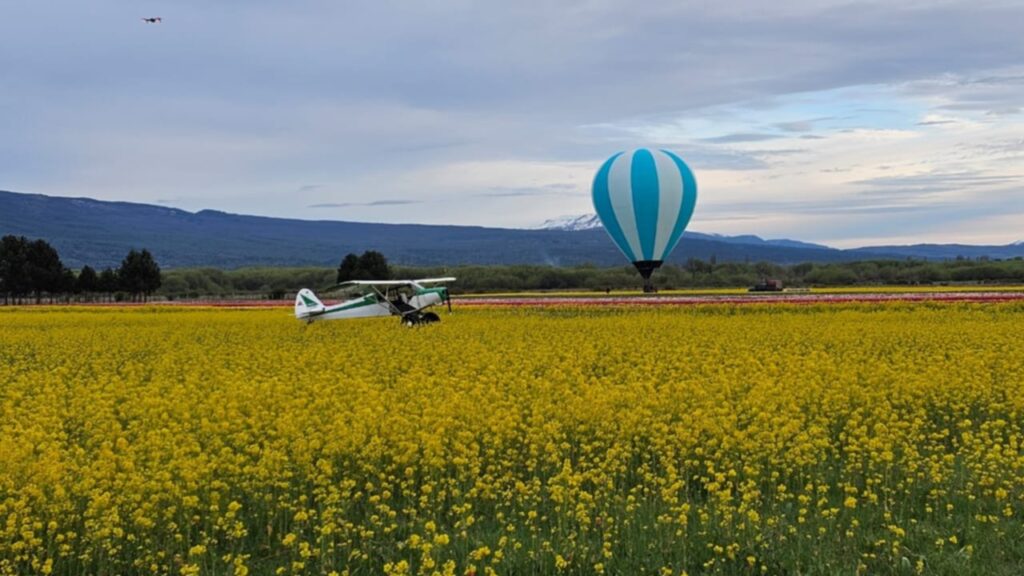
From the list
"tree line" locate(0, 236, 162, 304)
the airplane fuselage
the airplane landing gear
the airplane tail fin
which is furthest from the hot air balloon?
"tree line" locate(0, 236, 162, 304)

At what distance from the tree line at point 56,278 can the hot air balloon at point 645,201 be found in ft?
238

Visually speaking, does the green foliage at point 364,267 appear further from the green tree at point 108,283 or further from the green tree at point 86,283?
the green tree at point 86,283

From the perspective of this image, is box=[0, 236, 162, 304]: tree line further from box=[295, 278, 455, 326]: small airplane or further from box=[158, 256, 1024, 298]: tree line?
box=[295, 278, 455, 326]: small airplane

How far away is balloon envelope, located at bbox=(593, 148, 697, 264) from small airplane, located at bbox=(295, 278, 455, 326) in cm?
1803

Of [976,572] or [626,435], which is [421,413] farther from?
[976,572]

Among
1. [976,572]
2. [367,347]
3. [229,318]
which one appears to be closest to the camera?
[976,572]

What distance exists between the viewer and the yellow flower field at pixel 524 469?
313 inches

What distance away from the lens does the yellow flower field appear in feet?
26.1

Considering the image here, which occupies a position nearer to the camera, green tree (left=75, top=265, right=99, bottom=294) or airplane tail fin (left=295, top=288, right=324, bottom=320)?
airplane tail fin (left=295, top=288, right=324, bottom=320)

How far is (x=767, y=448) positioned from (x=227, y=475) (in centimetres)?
605

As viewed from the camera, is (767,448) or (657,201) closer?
(767,448)

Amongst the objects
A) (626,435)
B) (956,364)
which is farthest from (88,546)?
(956,364)

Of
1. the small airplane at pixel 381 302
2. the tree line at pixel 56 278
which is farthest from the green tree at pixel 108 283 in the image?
the small airplane at pixel 381 302

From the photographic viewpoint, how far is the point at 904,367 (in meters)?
17.3
